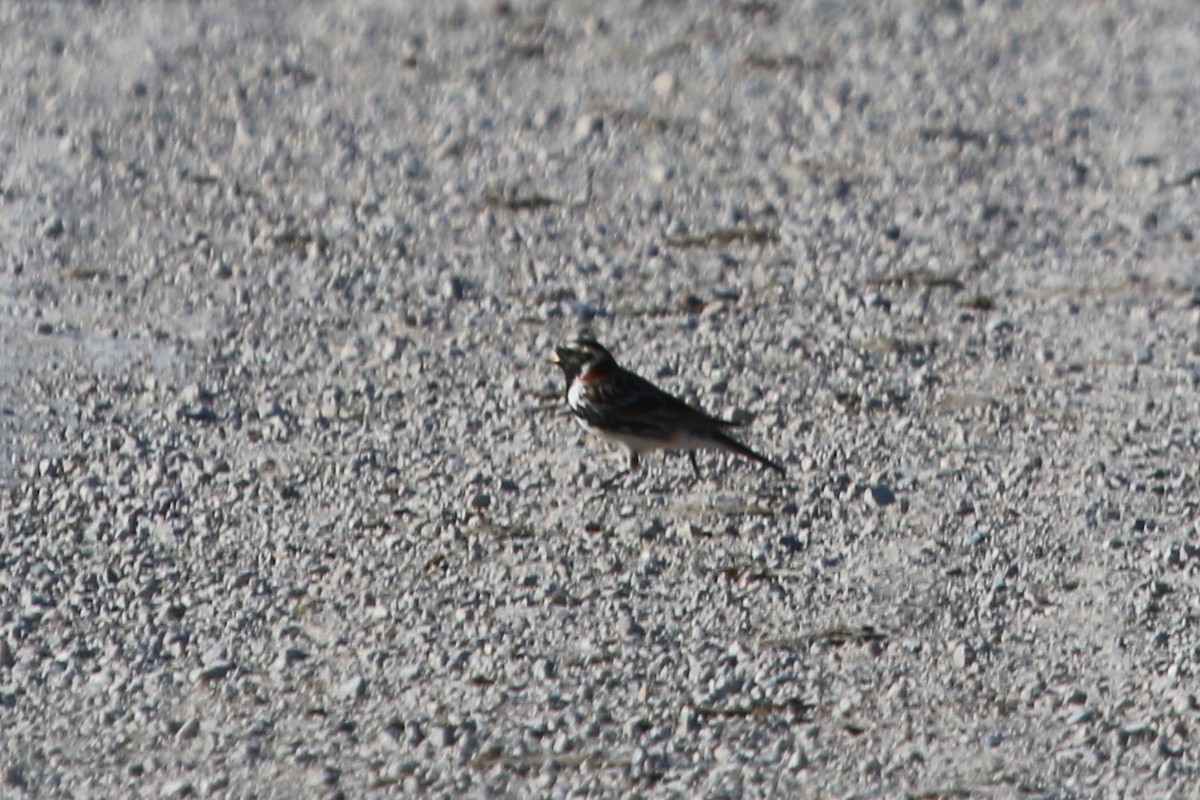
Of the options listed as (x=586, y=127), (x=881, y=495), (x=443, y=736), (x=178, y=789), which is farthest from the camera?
(x=586, y=127)

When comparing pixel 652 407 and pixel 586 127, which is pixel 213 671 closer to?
pixel 652 407

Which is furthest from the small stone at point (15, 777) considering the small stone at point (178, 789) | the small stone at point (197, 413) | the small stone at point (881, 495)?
the small stone at point (881, 495)

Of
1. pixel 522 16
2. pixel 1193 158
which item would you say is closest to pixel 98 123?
pixel 522 16

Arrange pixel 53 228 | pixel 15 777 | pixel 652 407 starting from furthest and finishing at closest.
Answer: pixel 53 228 < pixel 652 407 < pixel 15 777

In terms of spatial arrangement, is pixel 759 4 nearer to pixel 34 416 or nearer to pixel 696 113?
pixel 696 113

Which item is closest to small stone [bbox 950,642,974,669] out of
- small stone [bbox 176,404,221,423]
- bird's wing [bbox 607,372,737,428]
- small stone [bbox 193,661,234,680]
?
bird's wing [bbox 607,372,737,428]

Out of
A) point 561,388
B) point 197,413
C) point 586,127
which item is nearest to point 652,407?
point 561,388

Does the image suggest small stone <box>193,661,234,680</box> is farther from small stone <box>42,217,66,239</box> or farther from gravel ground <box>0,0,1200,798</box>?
small stone <box>42,217,66,239</box>

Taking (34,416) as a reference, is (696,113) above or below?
above
